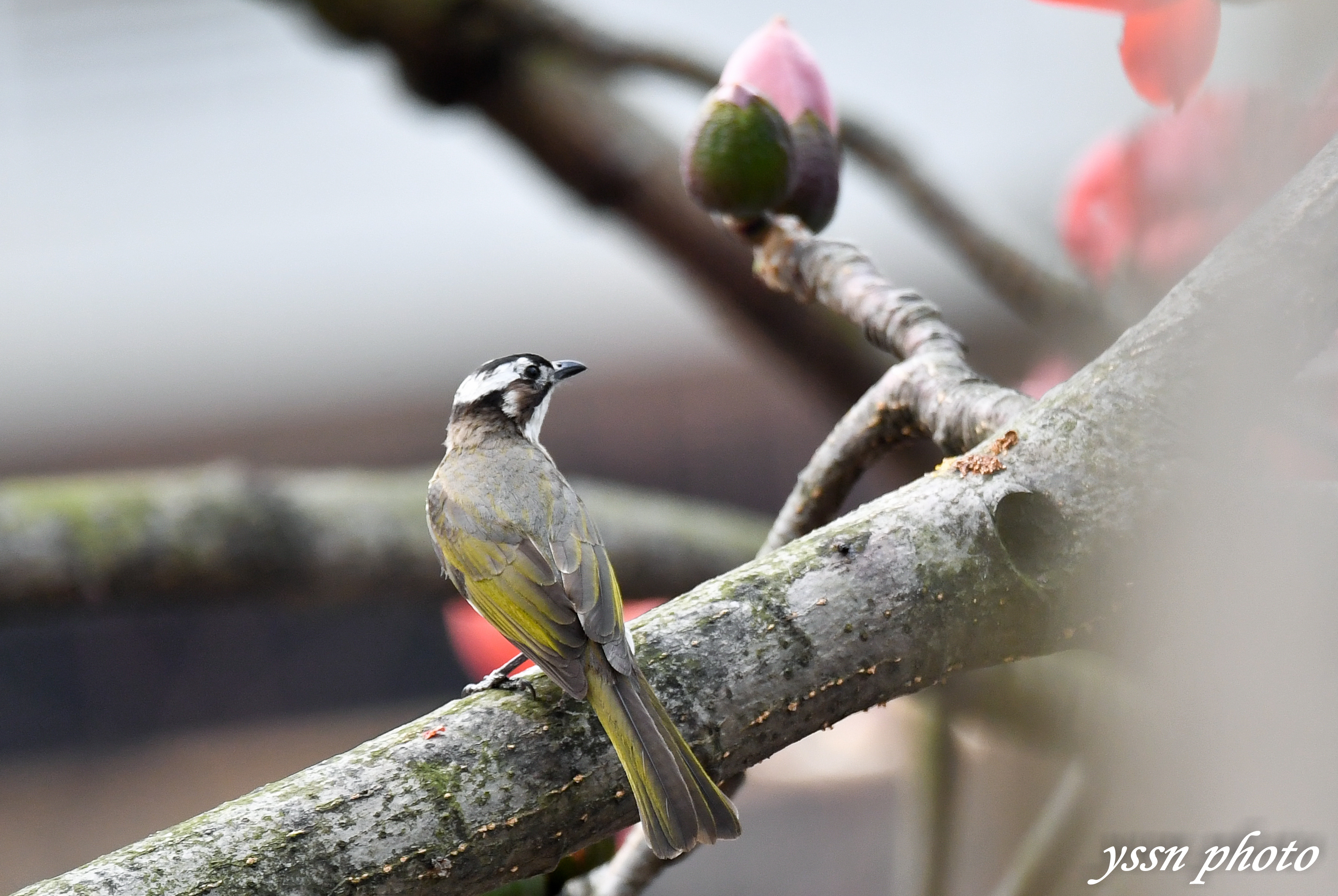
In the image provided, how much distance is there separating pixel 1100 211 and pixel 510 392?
2.89ft

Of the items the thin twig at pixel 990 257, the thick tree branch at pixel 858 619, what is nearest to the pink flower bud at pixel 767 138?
the thick tree branch at pixel 858 619

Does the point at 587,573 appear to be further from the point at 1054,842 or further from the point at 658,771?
the point at 1054,842

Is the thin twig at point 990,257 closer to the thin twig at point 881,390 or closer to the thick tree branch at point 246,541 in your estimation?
the thick tree branch at point 246,541

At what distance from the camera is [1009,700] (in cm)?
167

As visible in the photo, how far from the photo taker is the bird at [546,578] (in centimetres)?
79

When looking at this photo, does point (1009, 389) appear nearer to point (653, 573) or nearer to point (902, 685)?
point (902, 685)

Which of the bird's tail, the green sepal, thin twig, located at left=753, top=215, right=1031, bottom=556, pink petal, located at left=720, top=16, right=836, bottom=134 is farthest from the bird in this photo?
pink petal, located at left=720, top=16, right=836, bottom=134

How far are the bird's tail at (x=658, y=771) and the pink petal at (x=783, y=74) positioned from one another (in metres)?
0.63

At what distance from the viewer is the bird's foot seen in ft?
2.75

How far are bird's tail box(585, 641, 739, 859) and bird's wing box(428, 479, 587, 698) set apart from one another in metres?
0.22

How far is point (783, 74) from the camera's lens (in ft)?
3.96

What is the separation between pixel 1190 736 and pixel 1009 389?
51 centimetres

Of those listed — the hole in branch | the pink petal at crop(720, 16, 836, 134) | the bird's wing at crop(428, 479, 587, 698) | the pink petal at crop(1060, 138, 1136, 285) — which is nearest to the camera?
the hole in branch

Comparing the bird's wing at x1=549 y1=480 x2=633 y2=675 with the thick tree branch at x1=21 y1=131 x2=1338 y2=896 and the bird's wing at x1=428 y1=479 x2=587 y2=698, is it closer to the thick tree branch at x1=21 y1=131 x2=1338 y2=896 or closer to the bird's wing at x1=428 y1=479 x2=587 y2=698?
the bird's wing at x1=428 y1=479 x2=587 y2=698
